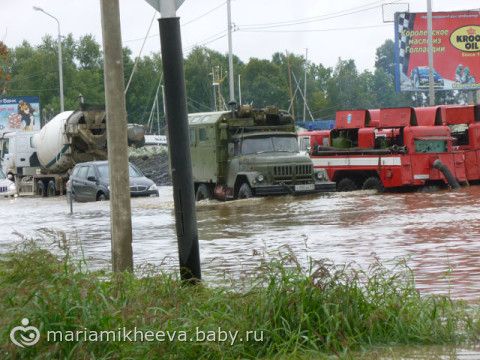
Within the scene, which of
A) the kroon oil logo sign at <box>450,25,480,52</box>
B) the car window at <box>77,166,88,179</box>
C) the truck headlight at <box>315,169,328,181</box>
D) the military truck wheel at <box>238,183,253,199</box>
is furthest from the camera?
the kroon oil logo sign at <box>450,25,480,52</box>

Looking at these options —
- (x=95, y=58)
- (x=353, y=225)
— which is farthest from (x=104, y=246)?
(x=95, y=58)

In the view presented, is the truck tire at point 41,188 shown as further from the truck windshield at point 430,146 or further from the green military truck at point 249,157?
the truck windshield at point 430,146

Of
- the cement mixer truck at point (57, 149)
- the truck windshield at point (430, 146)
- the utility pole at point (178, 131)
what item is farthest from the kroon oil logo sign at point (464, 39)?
the utility pole at point (178, 131)

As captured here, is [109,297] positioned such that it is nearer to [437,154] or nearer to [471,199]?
[471,199]

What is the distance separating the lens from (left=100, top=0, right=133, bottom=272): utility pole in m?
11.6

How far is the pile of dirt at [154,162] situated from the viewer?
193 ft

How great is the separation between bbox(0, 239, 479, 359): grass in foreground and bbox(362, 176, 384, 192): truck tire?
883 inches

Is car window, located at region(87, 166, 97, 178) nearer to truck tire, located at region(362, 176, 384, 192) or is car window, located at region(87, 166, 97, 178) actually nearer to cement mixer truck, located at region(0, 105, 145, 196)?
cement mixer truck, located at region(0, 105, 145, 196)

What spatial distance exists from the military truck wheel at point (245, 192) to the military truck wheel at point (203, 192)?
1745 mm

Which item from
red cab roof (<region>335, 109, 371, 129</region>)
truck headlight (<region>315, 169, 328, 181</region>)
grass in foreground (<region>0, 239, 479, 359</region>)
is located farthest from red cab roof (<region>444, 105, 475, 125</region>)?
grass in foreground (<region>0, 239, 479, 359</region>)

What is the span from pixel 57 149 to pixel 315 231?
27405mm

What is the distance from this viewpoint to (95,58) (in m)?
115

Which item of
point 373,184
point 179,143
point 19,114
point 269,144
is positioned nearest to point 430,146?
point 373,184

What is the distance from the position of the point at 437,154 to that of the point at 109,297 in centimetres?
2337
